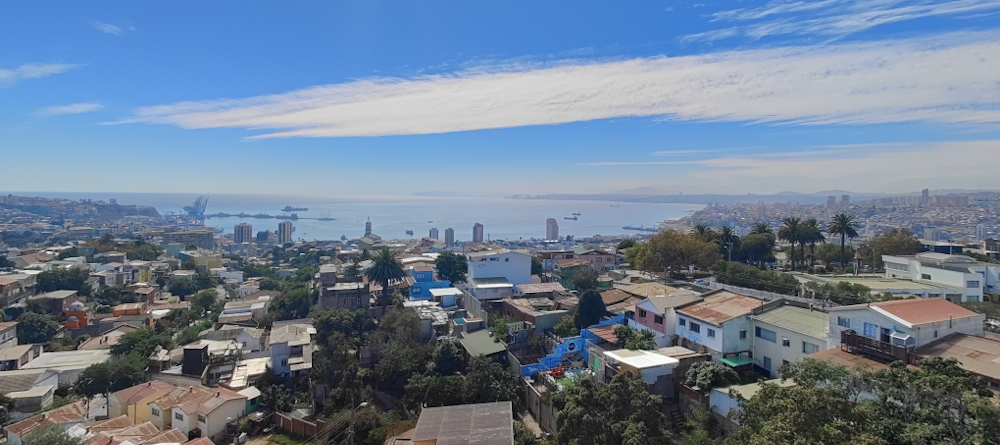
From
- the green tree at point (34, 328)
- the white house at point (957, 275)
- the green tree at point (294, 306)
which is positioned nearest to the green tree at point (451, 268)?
the green tree at point (294, 306)

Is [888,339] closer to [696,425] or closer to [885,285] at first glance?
[696,425]

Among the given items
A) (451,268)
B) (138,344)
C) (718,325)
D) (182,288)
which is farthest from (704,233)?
(182,288)

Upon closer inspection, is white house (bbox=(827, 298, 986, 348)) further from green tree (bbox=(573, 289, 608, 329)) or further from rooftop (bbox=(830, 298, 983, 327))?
green tree (bbox=(573, 289, 608, 329))

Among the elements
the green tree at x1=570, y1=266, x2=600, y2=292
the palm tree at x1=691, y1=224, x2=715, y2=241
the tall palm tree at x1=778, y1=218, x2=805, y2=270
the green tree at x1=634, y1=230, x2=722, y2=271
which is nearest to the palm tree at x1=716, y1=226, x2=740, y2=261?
the palm tree at x1=691, y1=224, x2=715, y2=241

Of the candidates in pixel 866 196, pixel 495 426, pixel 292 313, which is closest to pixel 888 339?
pixel 495 426

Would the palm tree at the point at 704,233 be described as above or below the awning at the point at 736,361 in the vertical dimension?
above

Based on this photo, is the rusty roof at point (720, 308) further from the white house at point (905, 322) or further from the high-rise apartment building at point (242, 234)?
the high-rise apartment building at point (242, 234)
